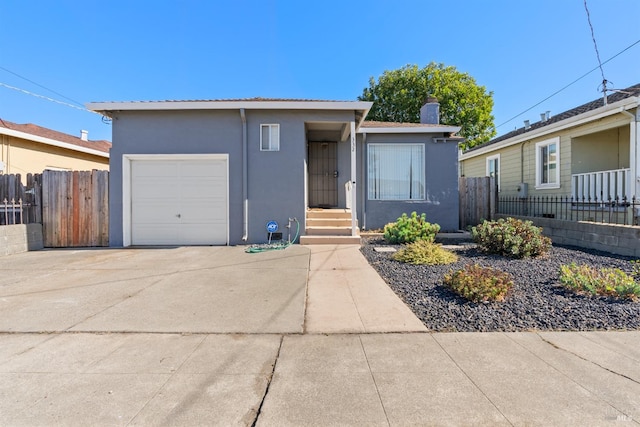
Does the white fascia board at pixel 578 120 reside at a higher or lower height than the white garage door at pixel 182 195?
higher

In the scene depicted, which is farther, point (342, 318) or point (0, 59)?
point (0, 59)

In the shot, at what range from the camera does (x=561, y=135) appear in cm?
1082

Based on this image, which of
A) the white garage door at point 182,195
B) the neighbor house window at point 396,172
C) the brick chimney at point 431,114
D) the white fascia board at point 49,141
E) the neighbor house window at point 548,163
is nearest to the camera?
the white garage door at point 182,195

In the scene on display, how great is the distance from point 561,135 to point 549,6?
15.0ft

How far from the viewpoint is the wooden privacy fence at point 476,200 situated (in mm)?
11062

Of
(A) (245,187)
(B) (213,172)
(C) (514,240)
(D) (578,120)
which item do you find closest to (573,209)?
(D) (578,120)

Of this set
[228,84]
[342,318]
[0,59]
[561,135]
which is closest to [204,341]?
[342,318]

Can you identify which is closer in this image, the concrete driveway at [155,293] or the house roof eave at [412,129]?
the concrete driveway at [155,293]

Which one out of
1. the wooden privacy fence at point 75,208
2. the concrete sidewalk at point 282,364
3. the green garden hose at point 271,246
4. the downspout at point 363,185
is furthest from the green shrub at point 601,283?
the wooden privacy fence at point 75,208

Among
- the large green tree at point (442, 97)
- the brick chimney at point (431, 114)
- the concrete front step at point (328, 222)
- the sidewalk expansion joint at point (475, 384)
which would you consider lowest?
the sidewalk expansion joint at point (475, 384)

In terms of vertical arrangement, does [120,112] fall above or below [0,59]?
below

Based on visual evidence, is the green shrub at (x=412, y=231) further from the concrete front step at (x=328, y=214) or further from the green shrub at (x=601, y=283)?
the green shrub at (x=601, y=283)

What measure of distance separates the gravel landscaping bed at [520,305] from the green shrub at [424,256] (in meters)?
0.32

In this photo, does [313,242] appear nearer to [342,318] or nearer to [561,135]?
[342,318]
